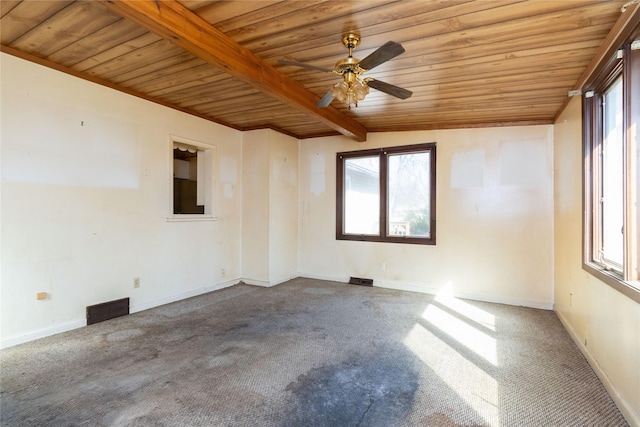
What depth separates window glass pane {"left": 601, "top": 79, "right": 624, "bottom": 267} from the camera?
220 cm

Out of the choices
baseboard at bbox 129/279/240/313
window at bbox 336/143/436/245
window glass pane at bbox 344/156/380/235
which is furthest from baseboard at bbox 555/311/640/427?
baseboard at bbox 129/279/240/313

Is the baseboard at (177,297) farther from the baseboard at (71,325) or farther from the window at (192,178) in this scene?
the window at (192,178)

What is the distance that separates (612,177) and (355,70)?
2.16 meters

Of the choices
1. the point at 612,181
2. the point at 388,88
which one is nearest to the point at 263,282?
the point at 388,88

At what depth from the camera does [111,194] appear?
10.9 feet

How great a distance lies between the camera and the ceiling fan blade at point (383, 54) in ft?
6.22

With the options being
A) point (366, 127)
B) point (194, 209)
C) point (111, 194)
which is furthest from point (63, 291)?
point (366, 127)

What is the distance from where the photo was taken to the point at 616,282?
1.96 meters

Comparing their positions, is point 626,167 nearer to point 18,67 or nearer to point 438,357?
point 438,357

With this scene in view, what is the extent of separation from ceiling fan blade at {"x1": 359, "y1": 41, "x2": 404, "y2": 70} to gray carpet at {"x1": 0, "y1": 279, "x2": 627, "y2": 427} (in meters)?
Result: 2.22

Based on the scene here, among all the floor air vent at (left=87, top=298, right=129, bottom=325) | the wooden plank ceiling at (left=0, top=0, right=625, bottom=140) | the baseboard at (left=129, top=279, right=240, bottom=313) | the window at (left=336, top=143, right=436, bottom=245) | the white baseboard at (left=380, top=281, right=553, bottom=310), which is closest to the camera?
the wooden plank ceiling at (left=0, top=0, right=625, bottom=140)

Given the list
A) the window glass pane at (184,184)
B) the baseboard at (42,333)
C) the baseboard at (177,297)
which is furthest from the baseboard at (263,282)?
the baseboard at (42,333)

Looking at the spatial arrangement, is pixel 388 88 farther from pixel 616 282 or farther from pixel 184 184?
pixel 184 184

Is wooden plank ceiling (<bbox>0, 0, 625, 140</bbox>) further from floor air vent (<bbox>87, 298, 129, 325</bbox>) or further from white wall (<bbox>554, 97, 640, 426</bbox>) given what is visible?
floor air vent (<bbox>87, 298, 129, 325</bbox>)
